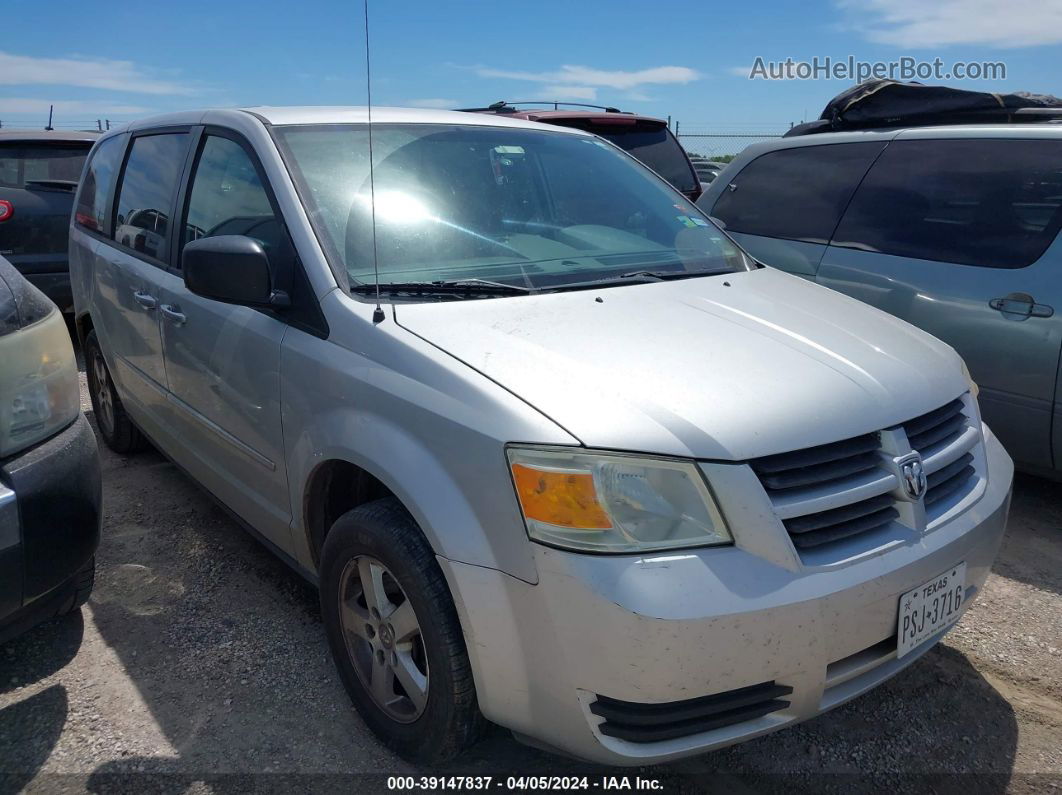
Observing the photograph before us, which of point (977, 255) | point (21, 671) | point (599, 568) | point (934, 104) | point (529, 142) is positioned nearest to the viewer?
point (599, 568)

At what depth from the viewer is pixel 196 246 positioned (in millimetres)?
2441

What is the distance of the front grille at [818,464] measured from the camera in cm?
185

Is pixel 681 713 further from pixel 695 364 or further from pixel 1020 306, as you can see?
pixel 1020 306

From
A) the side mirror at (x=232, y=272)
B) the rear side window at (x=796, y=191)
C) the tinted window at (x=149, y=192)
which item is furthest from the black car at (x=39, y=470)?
the rear side window at (x=796, y=191)

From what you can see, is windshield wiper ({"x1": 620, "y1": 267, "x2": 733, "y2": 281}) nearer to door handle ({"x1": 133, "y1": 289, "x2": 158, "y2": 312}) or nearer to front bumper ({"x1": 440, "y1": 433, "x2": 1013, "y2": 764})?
front bumper ({"x1": 440, "y1": 433, "x2": 1013, "y2": 764})

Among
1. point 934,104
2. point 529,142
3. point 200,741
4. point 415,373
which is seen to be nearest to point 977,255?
point 934,104

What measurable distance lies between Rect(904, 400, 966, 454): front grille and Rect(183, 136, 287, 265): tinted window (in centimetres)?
183

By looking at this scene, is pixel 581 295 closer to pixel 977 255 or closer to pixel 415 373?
pixel 415 373

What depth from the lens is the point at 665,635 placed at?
169 cm

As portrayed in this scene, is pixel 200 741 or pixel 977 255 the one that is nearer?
pixel 200 741

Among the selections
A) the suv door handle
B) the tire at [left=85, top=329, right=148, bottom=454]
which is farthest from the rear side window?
the tire at [left=85, top=329, right=148, bottom=454]

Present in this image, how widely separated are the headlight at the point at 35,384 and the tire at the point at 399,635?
88 cm

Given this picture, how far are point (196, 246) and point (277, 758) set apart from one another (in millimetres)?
1448

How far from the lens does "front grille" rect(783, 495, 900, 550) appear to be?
6.07 feet
